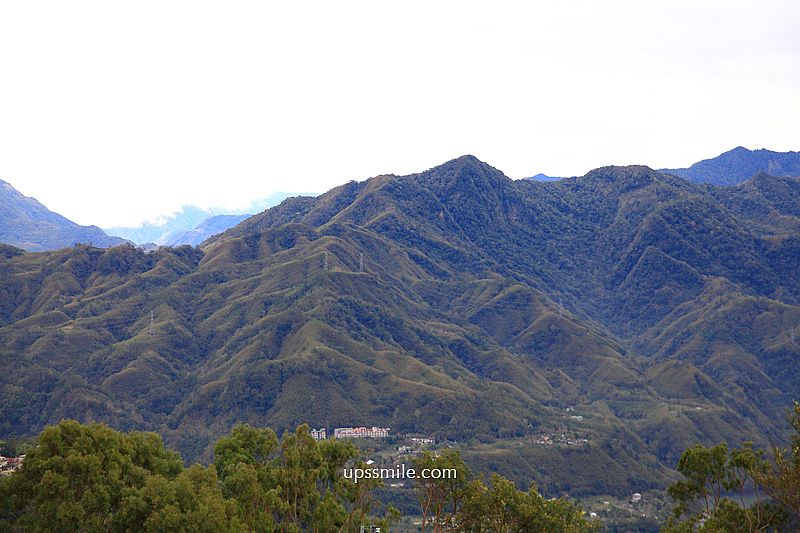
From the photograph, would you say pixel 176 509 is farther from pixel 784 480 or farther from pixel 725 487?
pixel 725 487

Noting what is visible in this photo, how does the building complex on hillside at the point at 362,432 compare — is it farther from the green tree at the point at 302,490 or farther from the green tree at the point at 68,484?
the green tree at the point at 68,484

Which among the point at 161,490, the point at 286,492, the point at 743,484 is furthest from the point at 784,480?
the point at 161,490

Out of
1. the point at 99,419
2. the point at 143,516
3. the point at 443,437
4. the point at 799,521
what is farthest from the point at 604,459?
the point at 143,516

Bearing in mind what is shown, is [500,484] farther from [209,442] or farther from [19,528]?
[209,442]

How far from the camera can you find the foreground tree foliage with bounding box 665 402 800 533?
38.5 m

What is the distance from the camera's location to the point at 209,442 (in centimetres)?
18312

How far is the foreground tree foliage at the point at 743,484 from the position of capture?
38.5 meters

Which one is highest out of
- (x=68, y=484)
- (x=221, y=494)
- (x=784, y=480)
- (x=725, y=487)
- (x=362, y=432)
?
(x=784, y=480)

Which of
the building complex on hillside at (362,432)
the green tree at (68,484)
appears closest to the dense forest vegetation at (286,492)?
the green tree at (68,484)

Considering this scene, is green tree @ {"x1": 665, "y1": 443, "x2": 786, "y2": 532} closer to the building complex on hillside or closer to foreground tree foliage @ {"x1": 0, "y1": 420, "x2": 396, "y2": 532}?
foreground tree foliage @ {"x1": 0, "y1": 420, "x2": 396, "y2": 532}

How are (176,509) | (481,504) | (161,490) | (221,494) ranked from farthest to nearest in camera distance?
(481,504), (221,494), (161,490), (176,509)

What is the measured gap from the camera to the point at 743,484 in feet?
154

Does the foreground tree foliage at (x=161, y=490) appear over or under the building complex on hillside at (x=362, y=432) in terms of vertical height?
over

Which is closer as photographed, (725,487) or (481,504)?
(481,504)
